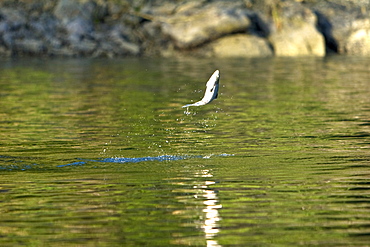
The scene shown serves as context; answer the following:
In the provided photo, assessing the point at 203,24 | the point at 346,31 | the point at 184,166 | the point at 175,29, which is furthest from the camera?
the point at 346,31

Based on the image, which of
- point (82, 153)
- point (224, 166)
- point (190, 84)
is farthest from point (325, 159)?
point (190, 84)

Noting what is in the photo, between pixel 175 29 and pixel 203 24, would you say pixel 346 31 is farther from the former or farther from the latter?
pixel 175 29

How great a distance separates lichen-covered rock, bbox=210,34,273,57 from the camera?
42.9 meters

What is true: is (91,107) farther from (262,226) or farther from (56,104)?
(262,226)

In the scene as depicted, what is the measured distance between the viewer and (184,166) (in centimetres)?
1179

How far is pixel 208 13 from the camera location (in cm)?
4344

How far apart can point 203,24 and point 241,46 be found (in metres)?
2.33

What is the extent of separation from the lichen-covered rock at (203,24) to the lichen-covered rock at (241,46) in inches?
21.4

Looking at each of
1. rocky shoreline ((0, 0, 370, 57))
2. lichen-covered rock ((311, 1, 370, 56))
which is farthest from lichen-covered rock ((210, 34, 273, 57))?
lichen-covered rock ((311, 1, 370, 56))

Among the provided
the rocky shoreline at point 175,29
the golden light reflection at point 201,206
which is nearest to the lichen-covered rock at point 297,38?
the rocky shoreline at point 175,29

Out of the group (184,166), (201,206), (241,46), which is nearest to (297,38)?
(241,46)

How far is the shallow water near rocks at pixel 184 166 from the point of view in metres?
7.91

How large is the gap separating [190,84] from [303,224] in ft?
60.1

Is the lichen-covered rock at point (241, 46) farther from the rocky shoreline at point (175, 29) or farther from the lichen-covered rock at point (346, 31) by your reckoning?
the lichen-covered rock at point (346, 31)
